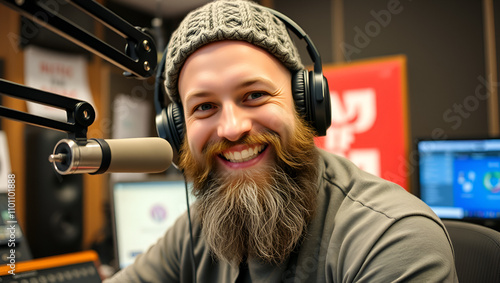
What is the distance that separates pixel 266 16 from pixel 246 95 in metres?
0.19

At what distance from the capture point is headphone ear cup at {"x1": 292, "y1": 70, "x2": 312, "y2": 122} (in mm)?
867

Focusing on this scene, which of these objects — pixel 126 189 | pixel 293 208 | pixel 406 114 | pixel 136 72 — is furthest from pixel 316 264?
pixel 406 114

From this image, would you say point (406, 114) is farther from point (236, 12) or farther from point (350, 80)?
point (236, 12)

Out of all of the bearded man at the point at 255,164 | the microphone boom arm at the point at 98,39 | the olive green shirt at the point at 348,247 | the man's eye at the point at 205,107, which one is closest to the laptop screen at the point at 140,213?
the olive green shirt at the point at 348,247

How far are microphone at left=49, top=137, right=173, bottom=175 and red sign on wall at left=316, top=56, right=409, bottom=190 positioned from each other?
1868 millimetres

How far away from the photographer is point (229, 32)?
2.70 feet

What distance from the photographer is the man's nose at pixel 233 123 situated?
80 centimetres

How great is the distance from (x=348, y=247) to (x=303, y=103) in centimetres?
32

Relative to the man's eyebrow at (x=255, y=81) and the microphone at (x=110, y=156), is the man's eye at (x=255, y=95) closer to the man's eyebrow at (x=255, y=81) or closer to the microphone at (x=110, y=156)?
the man's eyebrow at (x=255, y=81)

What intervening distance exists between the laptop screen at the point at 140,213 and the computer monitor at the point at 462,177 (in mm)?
1181

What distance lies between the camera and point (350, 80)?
8.11 ft

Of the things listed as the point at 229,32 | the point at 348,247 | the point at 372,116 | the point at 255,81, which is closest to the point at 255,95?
the point at 255,81

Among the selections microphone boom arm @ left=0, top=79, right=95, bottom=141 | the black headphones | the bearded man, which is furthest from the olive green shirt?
microphone boom arm @ left=0, top=79, right=95, bottom=141

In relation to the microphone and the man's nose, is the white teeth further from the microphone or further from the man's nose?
the microphone
